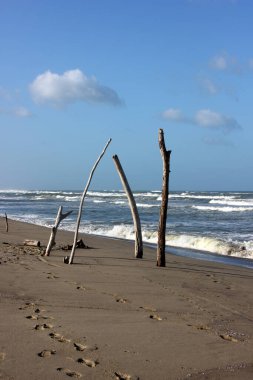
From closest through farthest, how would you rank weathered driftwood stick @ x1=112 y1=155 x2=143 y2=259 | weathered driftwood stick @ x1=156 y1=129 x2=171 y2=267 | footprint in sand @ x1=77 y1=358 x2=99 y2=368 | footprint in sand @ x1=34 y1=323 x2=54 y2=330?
footprint in sand @ x1=77 y1=358 x2=99 y2=368 < footprint in sand @ x1=34 y1=323 x2=54 y2=330 < weathered driftwood stick @ x1=156 y1=129 x2=171 y2=267 < weathered driftwood stick @ x1=112 y1=155 x2=143 y2=259

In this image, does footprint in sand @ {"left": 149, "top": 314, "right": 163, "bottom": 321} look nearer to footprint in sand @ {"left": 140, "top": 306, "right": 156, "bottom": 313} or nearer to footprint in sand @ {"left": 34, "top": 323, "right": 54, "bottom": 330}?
footprint in sand @ {"left": 140, "top": 306, "right": 156, "bottom": 313}

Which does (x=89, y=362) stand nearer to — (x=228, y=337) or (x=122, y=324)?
(x=122, y=324)

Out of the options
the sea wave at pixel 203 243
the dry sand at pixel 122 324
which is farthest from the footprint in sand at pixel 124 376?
the sea wave at pixel 203 243

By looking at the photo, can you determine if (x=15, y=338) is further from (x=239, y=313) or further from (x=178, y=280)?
(x=178, y=280)

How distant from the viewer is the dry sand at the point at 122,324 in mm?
3742

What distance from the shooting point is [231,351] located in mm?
4246

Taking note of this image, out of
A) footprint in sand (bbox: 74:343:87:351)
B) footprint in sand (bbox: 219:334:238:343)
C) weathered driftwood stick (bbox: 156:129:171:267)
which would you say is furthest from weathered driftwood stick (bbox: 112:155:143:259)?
footprint in sand (bbox: 74:343:87:351)

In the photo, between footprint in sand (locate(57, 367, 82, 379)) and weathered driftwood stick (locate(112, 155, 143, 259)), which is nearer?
footprint in sand (locate(57, 367, 82, 379))

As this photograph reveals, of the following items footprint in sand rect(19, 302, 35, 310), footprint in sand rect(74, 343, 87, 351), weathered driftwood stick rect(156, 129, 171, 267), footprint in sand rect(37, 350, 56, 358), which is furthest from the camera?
weathered driftwood stick rect(156, 129, 171, 267)

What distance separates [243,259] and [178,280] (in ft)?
19.4

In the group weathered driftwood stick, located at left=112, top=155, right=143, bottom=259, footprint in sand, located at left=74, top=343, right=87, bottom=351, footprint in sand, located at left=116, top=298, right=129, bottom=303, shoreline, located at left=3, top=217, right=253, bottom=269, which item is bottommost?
shoreline, located at left=3, top=217, right=253, bottom=269

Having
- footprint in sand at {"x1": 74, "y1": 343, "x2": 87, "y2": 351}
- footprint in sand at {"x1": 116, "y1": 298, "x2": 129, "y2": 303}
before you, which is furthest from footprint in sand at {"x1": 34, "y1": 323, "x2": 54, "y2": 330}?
footprint in sand at {"x1": 116, "y1": 298, "x2": 129, "y2": 303}

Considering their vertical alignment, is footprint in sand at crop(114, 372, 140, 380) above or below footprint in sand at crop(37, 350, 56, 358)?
below

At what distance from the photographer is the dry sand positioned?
12.3ft
